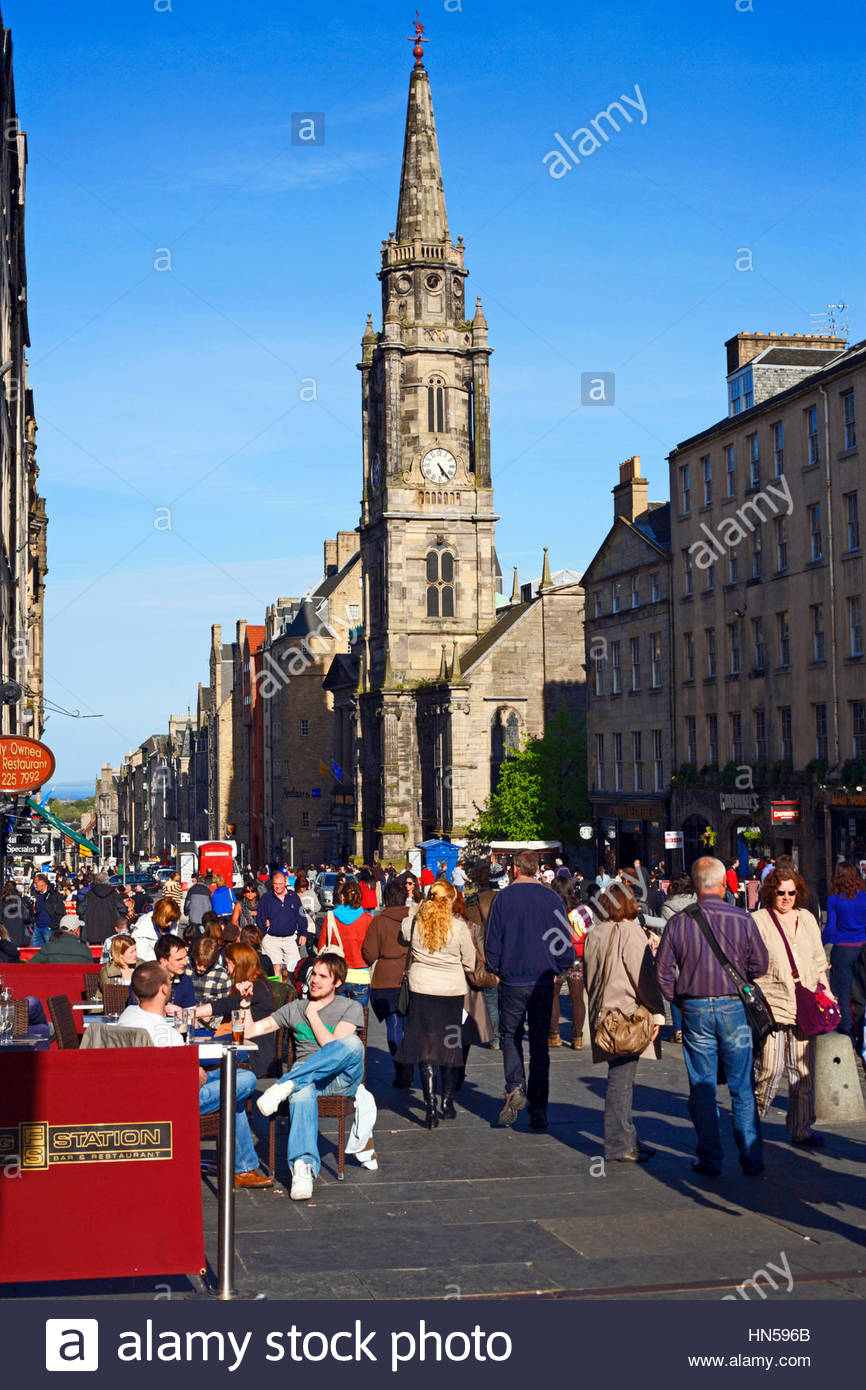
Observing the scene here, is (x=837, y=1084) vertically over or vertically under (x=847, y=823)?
under

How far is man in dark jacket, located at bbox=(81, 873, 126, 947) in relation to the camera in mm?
22266

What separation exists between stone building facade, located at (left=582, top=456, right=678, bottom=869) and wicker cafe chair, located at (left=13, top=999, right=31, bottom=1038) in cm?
3979

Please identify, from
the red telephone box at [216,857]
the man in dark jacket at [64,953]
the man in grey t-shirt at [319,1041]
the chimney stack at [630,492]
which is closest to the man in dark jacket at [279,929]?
the man in dark jacket at [64,953]

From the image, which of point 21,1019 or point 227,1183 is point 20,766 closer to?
point 21,1019

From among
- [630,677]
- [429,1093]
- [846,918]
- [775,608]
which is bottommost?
[429,1093]

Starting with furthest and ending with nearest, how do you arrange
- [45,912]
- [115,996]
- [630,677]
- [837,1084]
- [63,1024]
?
[630,677]
[45,912]
[115,996]
[837,1084]
[63,1024]

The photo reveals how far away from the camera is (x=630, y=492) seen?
56562 millimetres

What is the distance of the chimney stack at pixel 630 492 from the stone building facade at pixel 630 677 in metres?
0.04

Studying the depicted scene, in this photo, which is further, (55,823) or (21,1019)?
(55,823)

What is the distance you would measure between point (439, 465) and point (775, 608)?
41919mm

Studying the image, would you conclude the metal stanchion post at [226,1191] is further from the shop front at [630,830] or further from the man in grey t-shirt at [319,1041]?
the shop front at [630,830]

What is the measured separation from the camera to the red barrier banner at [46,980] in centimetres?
1526

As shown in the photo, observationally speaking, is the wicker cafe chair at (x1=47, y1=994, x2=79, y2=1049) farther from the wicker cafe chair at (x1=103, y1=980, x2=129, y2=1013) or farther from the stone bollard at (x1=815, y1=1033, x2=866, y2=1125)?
the stone bollard at (x1=815, y1=1033, x2=866, y2=1125)

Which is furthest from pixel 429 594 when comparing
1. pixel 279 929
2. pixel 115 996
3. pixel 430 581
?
pixel 115 996
